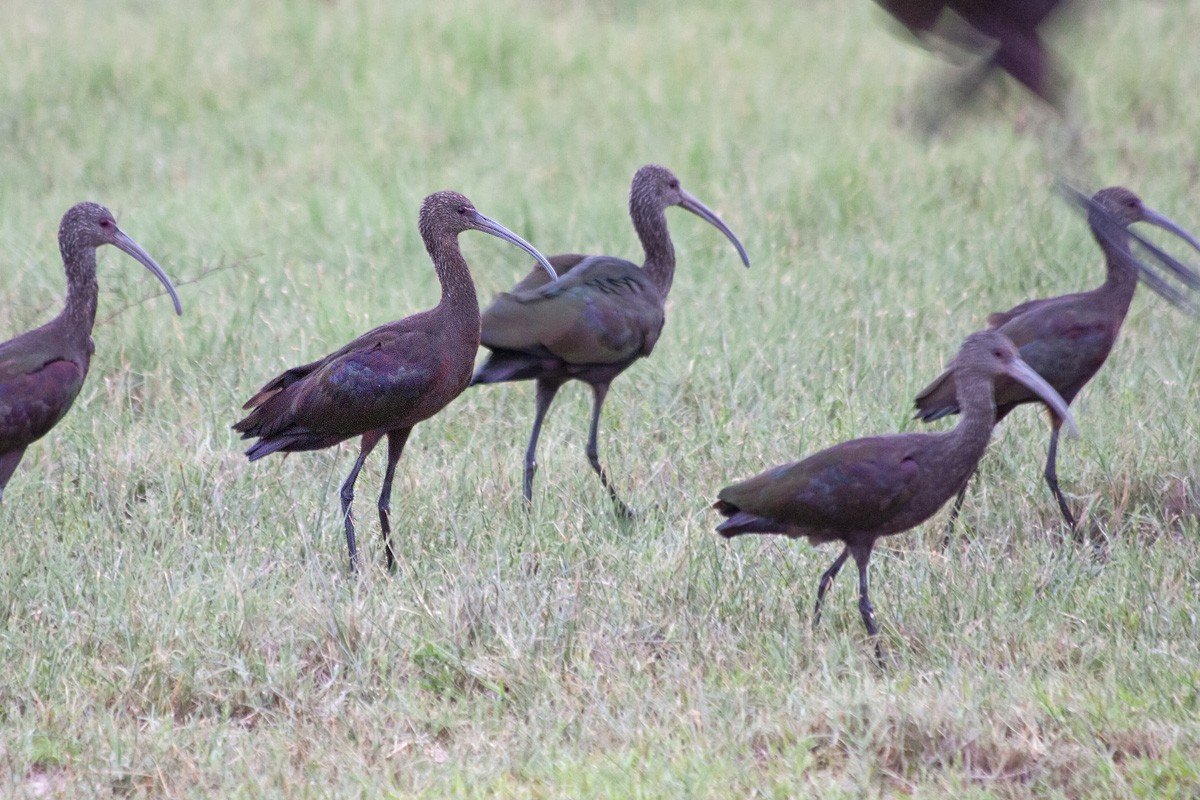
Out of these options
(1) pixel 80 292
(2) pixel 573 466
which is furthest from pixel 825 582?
(1) pixel 80 292

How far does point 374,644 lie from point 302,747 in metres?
0.44

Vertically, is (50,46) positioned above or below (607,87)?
above

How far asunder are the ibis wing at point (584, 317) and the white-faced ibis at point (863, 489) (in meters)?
1.14

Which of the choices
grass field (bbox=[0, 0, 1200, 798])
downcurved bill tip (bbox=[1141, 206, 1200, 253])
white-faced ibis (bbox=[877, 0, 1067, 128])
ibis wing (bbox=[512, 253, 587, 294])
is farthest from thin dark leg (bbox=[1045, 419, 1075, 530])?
white-faced ibis (bbox=[877, 0, 1067, 128])

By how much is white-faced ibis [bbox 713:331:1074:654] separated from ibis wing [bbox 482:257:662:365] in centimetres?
114

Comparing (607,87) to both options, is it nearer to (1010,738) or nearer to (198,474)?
(198,474)

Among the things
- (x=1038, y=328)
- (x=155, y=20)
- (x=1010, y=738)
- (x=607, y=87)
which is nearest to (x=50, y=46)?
(x=155, y=20)

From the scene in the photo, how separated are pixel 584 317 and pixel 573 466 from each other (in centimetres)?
57

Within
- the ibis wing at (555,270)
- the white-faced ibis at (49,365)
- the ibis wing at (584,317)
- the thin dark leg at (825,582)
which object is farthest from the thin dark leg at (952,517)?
the white-faced ibis at (49,365)

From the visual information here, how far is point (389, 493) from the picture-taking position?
436 centimetres

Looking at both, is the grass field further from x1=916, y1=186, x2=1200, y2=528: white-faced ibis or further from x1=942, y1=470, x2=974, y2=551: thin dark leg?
x1=916, y1=186, x2=1200, y2=528: white-faced ibis

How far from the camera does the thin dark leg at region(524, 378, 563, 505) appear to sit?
4668 mm

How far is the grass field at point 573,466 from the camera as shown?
317 cm

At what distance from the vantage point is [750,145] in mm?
8594
